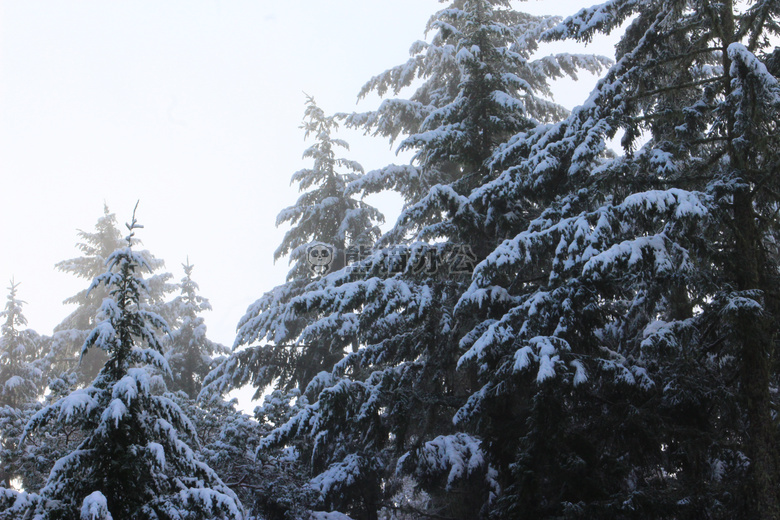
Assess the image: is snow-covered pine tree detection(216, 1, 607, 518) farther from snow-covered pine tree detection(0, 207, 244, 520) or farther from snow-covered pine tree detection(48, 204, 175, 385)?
snow-covered pine tree detection(48, 204, 175, 385)

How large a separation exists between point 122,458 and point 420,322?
5864 millimetres

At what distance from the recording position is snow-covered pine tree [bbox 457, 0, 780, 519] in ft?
24.4

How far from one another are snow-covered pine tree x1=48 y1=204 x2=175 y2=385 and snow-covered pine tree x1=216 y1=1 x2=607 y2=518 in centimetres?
1323

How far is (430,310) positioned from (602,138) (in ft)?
14.3

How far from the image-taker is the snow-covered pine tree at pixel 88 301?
23312 mm

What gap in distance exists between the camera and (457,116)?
41.2 feet

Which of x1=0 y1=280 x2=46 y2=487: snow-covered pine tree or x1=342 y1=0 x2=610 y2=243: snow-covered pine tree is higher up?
x1=342 y1=0 x2=610 y2=243: snow-covered pine tree

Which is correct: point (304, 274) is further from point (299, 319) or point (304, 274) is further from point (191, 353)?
point (191, 353)

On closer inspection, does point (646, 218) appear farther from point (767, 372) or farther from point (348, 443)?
point (348, 443)

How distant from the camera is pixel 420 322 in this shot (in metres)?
10.8

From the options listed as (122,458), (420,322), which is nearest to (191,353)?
(420,322)

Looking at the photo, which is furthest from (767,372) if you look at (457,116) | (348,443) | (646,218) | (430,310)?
(348,443)

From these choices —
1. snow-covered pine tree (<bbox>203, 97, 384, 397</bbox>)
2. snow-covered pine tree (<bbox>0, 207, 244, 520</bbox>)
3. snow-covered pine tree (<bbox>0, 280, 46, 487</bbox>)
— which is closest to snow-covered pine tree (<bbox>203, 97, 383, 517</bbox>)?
snow-covered pine tree (<bbox>203, 97, 384, 397</bbox>)

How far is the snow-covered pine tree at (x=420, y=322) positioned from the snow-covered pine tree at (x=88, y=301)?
1323cm
